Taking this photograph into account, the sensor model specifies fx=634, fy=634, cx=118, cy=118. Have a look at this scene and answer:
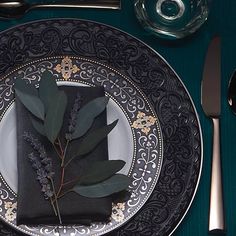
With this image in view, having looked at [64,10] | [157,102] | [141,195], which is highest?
[64,10]

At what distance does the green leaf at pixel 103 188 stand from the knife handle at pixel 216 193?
0.10m

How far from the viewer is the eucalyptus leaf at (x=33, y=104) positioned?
681 millimetres

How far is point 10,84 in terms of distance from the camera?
708 millimetres

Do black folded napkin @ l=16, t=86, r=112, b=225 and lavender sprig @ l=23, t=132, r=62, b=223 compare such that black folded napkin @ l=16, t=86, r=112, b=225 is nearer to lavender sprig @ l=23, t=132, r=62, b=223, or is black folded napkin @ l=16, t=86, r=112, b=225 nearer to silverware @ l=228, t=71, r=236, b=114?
lavender sprig @ l=23, t=132, r=62, b=223

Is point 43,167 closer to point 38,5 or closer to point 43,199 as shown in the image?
point 43,199

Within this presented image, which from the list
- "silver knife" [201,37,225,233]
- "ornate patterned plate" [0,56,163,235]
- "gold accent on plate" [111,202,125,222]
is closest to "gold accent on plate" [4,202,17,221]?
"ornate patterned plate" [0,56,163,235]

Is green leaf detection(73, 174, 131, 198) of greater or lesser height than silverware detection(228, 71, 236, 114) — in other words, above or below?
below

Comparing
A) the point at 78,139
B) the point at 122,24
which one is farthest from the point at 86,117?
the point at 122,24

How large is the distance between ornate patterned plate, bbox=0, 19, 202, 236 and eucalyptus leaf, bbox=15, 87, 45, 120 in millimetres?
28

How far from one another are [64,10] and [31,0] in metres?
0.04

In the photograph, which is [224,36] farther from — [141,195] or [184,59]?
[141,195]

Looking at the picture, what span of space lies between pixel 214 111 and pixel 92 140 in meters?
0.15

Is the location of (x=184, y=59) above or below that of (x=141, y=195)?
above

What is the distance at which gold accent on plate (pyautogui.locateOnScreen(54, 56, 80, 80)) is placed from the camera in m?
0.72
